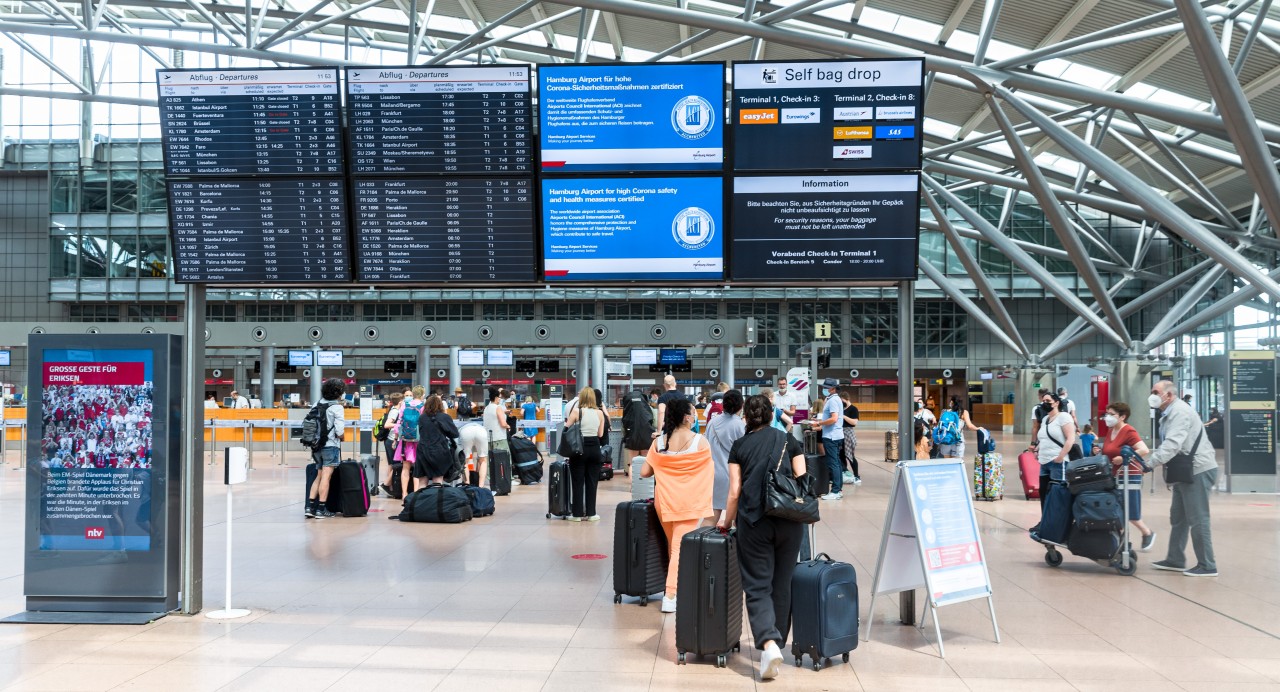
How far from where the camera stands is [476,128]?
7797 millimetres

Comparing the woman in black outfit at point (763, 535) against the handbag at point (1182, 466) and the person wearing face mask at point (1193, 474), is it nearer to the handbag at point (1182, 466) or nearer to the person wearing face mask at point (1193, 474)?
the person wearing face mask at point (1193, 474)

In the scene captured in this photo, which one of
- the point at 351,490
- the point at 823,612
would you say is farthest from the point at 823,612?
the point at 351,490

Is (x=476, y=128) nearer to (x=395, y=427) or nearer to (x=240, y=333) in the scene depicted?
(x=395, y=427)

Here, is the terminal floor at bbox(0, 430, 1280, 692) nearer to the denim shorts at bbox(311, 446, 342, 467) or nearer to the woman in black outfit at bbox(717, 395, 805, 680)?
the woman in black outfit at bbox(717, 395, 805, 680)

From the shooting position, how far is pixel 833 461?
16141mm

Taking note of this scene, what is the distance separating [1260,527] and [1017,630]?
24.3ft

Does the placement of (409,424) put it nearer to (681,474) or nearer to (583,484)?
(583,484)

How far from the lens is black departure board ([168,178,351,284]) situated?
794 centimetres

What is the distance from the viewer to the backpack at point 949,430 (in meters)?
16.0

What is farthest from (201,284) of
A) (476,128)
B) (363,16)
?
(363,16)

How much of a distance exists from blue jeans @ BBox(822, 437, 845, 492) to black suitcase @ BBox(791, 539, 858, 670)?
32.7ft

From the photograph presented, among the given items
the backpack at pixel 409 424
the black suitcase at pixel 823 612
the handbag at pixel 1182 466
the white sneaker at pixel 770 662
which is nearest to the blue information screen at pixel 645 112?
the black suitcase at pixel 823 612

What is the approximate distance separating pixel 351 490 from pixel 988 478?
30.4ft

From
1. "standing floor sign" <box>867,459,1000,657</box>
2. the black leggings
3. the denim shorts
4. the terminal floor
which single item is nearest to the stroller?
the terminal floor
